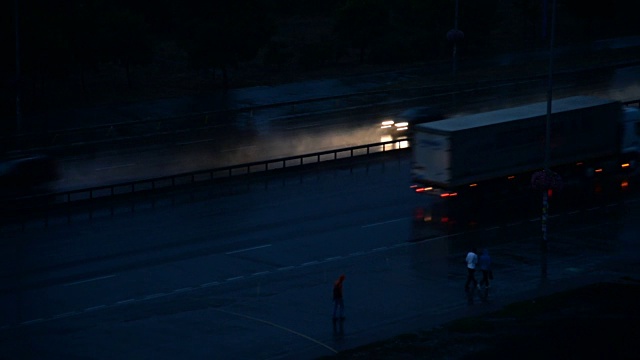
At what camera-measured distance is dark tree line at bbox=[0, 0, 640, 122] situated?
66.7 meters

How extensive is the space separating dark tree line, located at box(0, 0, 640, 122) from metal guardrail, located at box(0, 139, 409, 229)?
16.6 meters

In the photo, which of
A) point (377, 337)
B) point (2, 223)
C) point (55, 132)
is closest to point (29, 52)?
point (55, 132)

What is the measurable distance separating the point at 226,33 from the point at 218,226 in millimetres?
34555

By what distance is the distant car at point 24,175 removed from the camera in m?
46.7

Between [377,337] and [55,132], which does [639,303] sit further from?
[55,132]

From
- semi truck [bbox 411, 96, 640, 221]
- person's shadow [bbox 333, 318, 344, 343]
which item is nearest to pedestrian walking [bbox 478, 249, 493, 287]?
person's shadow [bbox 333, 318, 344, 343]

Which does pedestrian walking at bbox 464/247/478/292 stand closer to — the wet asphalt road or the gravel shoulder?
the wet asphalt road

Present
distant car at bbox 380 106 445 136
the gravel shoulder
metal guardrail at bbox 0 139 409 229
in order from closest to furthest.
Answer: the gravel shoulder → metal guardrail at bbox 0 139 409 229 → distant car at bbox 380 106 445 136

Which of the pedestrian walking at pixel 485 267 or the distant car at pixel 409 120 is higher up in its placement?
the distant car at pixel 409 120

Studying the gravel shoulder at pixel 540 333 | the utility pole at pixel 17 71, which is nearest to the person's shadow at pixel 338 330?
the gravel shoulder at pixel 540 333

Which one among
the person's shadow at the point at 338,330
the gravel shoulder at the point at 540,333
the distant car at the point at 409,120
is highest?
the distant car at the point at 409,120

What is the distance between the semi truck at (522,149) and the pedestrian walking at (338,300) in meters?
12.4

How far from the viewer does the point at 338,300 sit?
2919cm

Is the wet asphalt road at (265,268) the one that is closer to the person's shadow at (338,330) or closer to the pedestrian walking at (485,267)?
the person's shadow at (338,330)
